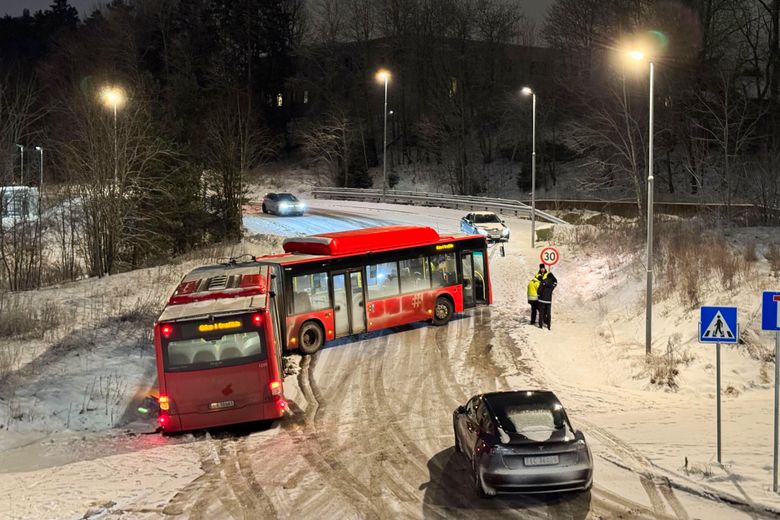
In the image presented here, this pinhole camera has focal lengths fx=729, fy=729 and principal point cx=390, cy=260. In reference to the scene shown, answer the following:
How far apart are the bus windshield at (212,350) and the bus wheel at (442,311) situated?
34.0 feet

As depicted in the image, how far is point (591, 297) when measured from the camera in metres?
27.1

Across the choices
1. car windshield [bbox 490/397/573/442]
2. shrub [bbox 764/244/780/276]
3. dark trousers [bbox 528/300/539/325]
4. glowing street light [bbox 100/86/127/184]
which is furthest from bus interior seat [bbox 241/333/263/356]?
glowing street light [bbox 100/86/127/184]

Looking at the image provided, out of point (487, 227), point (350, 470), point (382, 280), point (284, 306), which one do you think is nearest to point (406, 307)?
point (382, 280)

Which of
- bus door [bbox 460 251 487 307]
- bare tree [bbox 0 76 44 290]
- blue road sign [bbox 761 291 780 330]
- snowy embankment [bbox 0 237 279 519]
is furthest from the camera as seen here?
bare tree [bbox 0 76 44 290]

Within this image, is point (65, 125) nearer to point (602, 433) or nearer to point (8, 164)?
point (8, 164)

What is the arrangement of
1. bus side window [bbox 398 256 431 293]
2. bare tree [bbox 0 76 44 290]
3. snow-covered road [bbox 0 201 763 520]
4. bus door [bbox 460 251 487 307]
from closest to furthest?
snow-covered road [bbox 0 201 763 520]
bus side window [bbox 398 256 431 293]
bus door [bbox 460 251 487 307]
bare tree [bbox 0 76 44 290]

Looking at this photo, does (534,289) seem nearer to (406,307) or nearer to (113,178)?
(406,307)

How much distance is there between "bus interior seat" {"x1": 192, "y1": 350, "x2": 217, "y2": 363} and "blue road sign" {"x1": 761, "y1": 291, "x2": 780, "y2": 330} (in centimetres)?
948

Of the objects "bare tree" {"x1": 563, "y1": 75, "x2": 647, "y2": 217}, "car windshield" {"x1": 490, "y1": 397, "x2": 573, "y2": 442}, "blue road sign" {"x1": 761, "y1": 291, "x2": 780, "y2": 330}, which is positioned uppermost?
"bare tree" {"x1": 563, "y1": 75, "x2": 647, "y2": 217}

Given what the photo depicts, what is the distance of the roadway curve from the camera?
10.4 meters

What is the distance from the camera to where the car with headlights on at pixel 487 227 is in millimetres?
38656

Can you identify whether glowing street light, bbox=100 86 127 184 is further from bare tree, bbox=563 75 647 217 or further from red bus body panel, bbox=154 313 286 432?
bare tree, bbox=563 75 647 217

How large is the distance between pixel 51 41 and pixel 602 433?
319ft

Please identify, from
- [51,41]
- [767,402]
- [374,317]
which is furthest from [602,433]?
[51,41]
